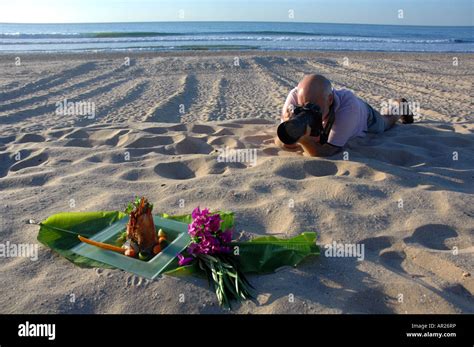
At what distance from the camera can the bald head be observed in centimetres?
327

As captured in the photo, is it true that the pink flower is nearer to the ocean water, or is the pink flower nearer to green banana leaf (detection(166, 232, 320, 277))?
green banana leaf (detection(166, 232, 320, 277))

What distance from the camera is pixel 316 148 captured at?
3.62m

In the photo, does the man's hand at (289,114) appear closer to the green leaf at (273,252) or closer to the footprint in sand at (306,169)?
the footprint in sand at (306,169)

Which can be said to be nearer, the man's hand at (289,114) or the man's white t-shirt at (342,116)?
the man's hand at (289,114)

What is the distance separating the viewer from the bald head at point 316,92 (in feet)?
10.7

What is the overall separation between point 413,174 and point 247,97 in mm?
4557

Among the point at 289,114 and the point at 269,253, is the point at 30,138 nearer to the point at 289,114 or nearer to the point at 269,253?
the point at 289,114

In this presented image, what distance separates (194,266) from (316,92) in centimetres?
181

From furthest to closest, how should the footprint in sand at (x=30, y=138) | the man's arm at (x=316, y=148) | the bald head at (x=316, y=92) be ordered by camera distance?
the footprint in sand at (x=30, y=138), the man's arm at (x=316, y=148), the bald head at (x=316, y=92)

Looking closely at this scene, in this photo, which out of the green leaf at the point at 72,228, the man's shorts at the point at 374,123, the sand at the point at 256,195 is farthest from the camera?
the man's shorts at the point at 374,123

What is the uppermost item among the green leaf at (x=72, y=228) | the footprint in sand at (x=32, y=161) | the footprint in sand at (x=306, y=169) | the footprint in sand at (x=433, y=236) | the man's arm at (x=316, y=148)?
the man's arm at (x=316, y=148)

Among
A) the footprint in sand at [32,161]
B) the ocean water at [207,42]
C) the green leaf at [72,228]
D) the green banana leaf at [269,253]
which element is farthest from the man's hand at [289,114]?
the ocean water at [207,42]

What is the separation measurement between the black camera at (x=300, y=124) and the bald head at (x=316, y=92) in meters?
0.16
